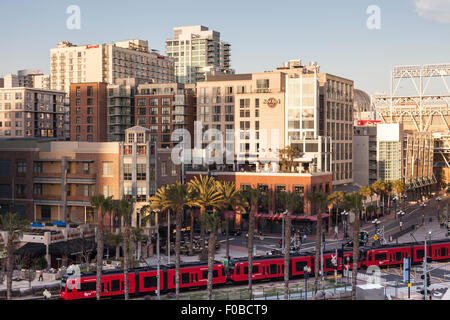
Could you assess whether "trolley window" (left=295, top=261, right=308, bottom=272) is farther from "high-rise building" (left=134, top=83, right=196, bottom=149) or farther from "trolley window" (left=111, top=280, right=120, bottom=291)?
"high-rise building" (left=134, top=83, right=196, bottom=149)

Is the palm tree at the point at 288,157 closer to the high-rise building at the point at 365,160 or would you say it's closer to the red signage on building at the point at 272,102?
the red signage on building at the point at 272,102

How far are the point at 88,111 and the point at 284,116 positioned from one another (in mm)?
61355

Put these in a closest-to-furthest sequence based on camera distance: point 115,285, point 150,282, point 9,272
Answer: point 9,272
point 115,285
point 150,282

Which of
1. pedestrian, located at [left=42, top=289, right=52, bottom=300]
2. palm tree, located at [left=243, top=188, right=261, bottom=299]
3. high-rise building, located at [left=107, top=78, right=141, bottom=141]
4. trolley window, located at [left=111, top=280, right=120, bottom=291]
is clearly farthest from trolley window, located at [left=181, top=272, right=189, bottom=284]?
high-rise building, located at [left=107, top=78, right=141, bottom=141]

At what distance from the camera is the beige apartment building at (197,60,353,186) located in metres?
137

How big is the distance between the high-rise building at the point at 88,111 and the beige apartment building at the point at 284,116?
30734 millimetres

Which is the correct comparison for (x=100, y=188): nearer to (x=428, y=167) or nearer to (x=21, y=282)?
(x=21, y=282)

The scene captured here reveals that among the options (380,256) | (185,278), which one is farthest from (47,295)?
(380,256)

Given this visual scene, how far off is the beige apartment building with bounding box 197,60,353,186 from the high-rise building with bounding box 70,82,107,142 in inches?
1210

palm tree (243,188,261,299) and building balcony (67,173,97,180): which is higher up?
building balcony (67,173,97,180)

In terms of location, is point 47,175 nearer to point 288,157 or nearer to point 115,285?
point 115,285

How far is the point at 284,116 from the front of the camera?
142 meters
